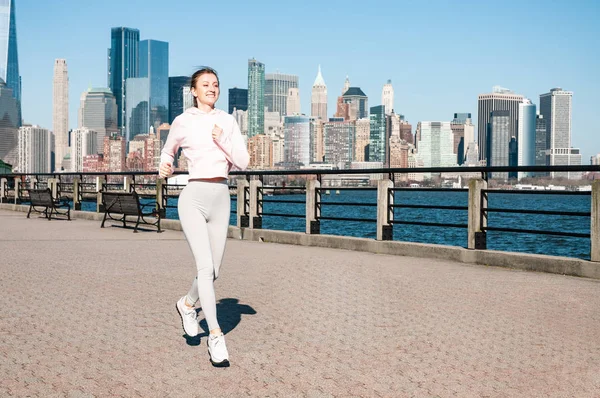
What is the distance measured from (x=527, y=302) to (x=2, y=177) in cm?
2957

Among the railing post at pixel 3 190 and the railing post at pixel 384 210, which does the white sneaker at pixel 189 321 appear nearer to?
the railing post at pixel 384 210

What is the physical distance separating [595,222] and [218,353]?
6.21 metres

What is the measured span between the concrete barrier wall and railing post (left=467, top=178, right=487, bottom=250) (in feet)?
0.60

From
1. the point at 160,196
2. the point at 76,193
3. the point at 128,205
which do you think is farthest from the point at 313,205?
the point at 76,193

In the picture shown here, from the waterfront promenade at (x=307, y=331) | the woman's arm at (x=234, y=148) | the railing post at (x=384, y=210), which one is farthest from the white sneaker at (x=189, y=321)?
the railing post at (x=384, y=210)

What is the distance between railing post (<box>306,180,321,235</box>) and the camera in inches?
583

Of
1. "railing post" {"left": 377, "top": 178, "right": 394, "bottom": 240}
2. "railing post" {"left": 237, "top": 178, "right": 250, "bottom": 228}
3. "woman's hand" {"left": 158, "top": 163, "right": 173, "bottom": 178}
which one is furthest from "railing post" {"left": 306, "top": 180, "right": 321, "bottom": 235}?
"woman's hand" {"left": 158, "top": 163, "right": 173, "bottom": 178}

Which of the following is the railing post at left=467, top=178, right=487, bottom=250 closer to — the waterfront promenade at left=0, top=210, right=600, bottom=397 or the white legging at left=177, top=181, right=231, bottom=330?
the waterfront promenade at left=0, top=210, right=600, bottom=397

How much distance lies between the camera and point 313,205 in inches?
584

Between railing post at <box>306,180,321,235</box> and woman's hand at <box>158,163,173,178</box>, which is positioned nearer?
woman's hand at <box>158,163,173,178</box>

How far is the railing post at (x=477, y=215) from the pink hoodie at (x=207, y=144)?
6.40m

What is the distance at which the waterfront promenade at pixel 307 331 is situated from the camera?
4.98 metres

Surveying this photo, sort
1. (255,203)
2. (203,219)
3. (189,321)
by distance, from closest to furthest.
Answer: (203,219) → (189,321) → (255,203)

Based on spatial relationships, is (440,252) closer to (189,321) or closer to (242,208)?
(242,208)
